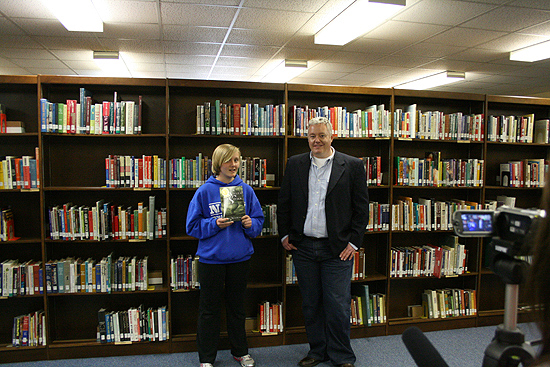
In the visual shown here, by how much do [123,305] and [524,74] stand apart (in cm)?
721

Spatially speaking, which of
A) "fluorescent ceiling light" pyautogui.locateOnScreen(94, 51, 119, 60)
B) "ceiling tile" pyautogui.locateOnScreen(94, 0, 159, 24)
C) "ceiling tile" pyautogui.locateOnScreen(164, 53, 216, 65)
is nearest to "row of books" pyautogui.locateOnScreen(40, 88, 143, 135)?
"ceiling tile" pyautogui.locateOnScreen(94, 0, 159, 24)

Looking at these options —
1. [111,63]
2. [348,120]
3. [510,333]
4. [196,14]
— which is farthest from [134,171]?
[111,63]

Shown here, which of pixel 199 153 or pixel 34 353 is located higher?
pixel 199 153

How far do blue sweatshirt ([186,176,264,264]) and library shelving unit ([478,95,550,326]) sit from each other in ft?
8.97

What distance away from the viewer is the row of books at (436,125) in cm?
353

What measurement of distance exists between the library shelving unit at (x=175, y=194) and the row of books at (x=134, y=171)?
0.09 metres

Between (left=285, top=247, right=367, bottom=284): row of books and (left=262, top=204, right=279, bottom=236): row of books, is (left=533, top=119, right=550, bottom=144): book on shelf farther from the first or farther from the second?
(left=262, top=204, right=279, bottom=236): row of books

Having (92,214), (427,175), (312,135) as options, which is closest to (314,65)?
(427,175)

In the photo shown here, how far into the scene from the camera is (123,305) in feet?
11.1

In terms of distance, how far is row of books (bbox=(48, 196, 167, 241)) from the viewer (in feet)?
10.0

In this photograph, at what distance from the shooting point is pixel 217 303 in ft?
9.18

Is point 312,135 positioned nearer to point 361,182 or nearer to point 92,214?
point 361,182

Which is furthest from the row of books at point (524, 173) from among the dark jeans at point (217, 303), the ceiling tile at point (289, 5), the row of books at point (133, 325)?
the row of books at point (133, 325)

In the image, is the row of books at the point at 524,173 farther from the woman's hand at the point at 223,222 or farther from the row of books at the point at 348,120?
the woman's hand at the point at 223,222
